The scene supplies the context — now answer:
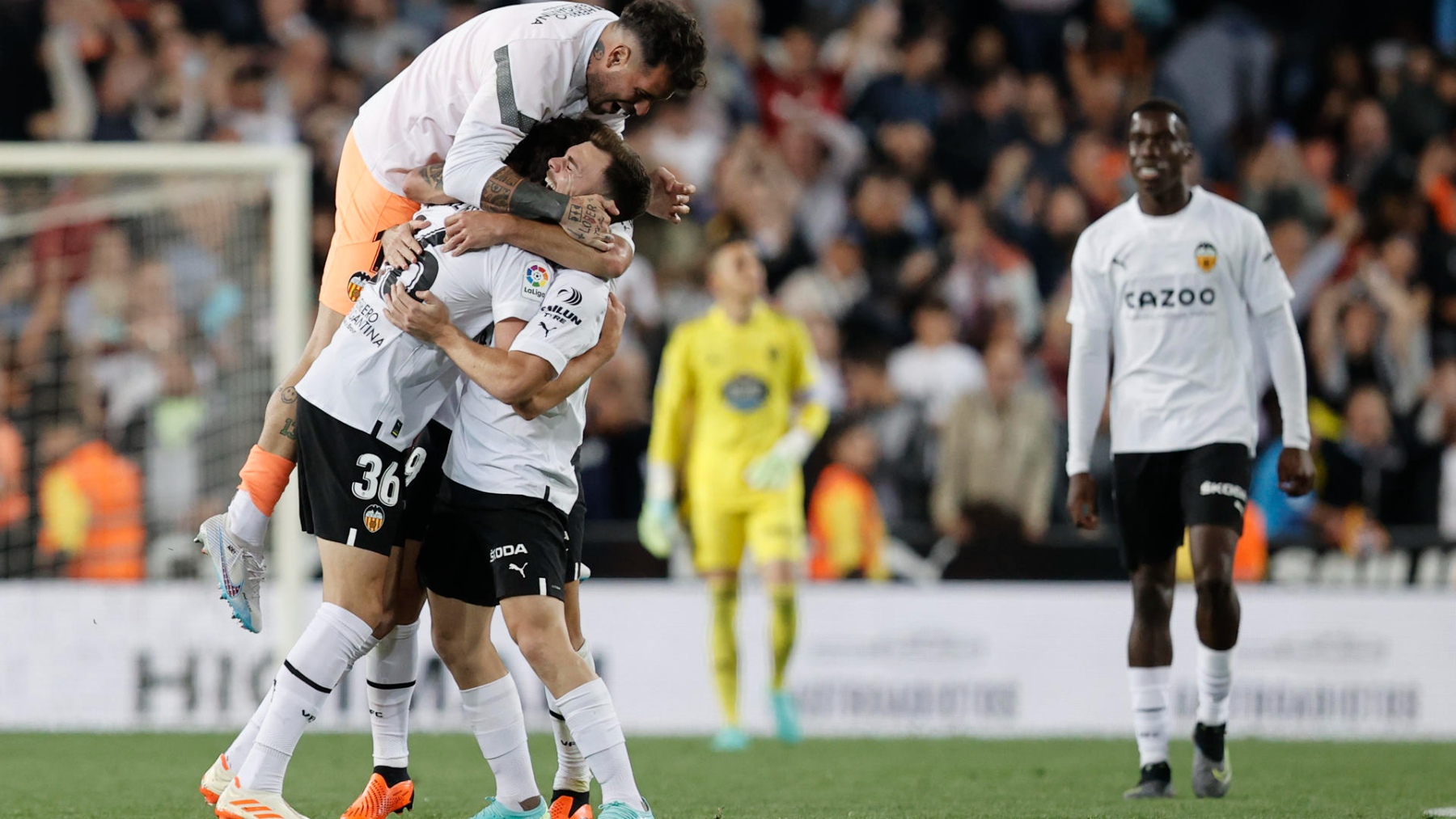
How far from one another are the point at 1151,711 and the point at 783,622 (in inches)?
132

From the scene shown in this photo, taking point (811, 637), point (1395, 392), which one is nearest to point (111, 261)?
point (811, 637)

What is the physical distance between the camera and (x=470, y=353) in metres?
4.98

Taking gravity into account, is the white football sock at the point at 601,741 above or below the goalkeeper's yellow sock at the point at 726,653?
above

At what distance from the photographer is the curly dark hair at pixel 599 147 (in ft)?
17.0

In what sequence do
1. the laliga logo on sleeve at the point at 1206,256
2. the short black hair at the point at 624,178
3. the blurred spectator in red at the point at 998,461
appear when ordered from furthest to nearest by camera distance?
the blurred spectator in red at the point at 998,461 → the laliga logo on sleeve at the point at 1206,256 → the short black hair at the point at 624,178

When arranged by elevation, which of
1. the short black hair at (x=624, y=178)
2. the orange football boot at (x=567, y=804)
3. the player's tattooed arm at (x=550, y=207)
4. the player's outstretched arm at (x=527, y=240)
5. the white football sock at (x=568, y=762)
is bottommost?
the orange football boot at (x=567, y=804)

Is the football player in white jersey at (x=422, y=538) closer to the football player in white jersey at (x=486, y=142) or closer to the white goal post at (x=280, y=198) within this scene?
the football player in white jersey at (x=486, y=142)

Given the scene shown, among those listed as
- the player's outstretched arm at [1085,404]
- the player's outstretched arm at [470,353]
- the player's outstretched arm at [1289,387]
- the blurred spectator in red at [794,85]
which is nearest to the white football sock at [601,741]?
the player's outstretched arm at [470,353]

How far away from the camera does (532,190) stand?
505 centimetres

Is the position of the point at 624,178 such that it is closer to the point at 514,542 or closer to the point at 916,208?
the point at 514,542

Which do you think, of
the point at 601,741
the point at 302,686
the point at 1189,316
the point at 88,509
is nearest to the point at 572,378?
the point at 601,741

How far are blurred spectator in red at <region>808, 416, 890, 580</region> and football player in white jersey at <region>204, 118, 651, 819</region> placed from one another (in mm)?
5970

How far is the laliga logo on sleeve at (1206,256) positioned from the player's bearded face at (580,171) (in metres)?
2.63

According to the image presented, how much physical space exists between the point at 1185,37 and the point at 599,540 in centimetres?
749
